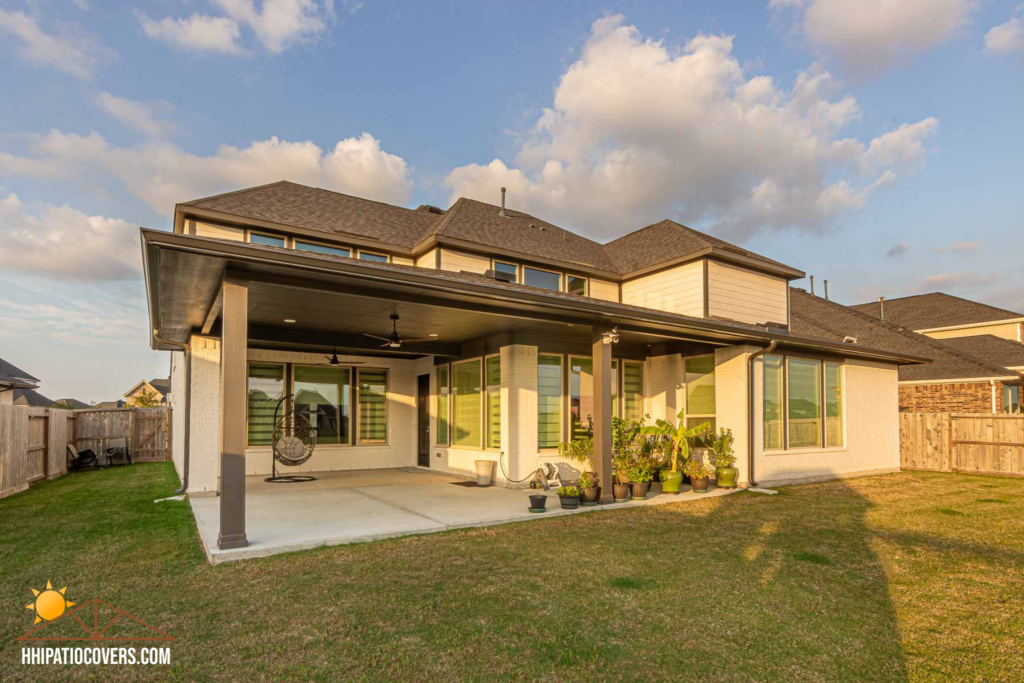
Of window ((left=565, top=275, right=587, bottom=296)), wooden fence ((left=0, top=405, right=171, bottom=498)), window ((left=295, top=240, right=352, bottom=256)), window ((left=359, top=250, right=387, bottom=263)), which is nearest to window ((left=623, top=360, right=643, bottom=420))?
window ((left=565, top=275, right=587, bottom=296))

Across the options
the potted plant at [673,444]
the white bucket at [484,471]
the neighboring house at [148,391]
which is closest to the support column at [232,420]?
the white bucket at [484,471]

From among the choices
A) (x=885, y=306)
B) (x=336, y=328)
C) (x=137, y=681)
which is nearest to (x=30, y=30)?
(x=336, y=328)

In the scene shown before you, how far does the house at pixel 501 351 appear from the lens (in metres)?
7.96

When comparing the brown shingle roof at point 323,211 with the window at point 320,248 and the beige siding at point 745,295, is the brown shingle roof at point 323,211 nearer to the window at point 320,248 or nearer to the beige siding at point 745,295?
the window at point 320,248

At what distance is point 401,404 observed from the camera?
1238 centimetres

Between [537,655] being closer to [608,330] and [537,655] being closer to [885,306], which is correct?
[608,330]

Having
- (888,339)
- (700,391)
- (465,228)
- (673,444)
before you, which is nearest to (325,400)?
(465,228)

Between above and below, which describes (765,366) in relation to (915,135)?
below

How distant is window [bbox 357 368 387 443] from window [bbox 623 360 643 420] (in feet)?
17.4

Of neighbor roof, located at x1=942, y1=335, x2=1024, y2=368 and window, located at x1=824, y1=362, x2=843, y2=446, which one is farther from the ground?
neighbor roof, located at x1=942, y1=335, x2=1024, y2=368

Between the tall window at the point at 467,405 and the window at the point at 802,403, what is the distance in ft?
17.6

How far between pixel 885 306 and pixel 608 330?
2245cm

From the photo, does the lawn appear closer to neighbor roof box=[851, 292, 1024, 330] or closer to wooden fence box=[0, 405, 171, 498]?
wooden fence box=[0, 405, 171, 498]

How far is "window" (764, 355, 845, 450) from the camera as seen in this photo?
10227 millimetres
